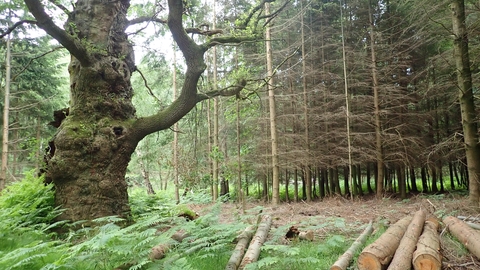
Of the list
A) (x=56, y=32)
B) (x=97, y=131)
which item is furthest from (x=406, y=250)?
(x=56, y=32)

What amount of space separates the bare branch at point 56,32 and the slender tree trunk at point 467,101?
8.59 meters

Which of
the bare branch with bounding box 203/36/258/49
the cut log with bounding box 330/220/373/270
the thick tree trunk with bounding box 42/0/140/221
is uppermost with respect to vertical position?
the bare branch with bounding box 203/36/258/49

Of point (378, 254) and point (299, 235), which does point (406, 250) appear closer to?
point (378, 254)

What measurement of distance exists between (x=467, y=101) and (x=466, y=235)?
13.7ft

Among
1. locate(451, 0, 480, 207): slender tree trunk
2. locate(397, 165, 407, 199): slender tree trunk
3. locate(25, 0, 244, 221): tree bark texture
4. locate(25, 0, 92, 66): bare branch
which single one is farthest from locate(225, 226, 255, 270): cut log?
locate(397, 165, 407, 199): slender tree trunk

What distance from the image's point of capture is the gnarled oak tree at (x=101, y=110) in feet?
16.7

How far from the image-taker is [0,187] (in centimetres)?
988

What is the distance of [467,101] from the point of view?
6.86 metres

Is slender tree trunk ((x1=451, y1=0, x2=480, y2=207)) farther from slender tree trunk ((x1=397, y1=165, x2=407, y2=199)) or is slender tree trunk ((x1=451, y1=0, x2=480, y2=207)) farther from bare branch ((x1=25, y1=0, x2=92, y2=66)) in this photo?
bare branch ((x1=25, y1=0, x2=92, y2=66))

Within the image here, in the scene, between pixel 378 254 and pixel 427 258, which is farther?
pixel 378 254

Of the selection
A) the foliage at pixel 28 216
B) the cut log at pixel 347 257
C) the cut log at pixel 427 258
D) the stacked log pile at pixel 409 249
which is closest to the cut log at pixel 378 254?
the stacked log pile at pixel 409 249

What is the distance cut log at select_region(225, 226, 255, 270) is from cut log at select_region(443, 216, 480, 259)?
123 inches

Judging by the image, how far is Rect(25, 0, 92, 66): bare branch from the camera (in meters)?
4.24

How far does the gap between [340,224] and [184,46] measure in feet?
14.4
